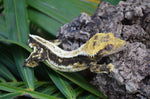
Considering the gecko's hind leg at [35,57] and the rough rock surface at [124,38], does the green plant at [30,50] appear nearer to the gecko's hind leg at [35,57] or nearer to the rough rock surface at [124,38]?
the gecko's hind leg at [35,57]

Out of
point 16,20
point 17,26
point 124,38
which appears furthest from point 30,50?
point 124,38

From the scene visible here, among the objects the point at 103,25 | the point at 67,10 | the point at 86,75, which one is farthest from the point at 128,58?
the point at 67,10

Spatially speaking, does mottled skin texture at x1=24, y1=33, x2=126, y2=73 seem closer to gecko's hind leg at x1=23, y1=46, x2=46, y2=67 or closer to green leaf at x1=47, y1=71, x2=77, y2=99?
gecko's hind leg at x1=23, y1=46, x2=46, y2=67

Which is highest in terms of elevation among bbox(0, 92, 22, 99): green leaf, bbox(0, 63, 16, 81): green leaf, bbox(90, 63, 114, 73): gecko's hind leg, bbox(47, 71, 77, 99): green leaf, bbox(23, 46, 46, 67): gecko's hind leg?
bbox(90, 63, 114, 73): gecko's hind leg

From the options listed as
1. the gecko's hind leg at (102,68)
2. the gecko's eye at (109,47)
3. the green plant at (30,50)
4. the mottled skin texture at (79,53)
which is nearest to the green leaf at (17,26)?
the green plant at (30,50)

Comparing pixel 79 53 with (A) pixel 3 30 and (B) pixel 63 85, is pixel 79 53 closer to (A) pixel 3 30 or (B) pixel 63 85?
(B) pixel 63 85

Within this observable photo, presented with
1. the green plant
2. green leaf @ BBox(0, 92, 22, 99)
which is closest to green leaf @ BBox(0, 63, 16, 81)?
the green plant

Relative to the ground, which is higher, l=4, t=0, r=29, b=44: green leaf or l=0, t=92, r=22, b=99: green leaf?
l=4, t=0, r=29, b=44: green leaf
